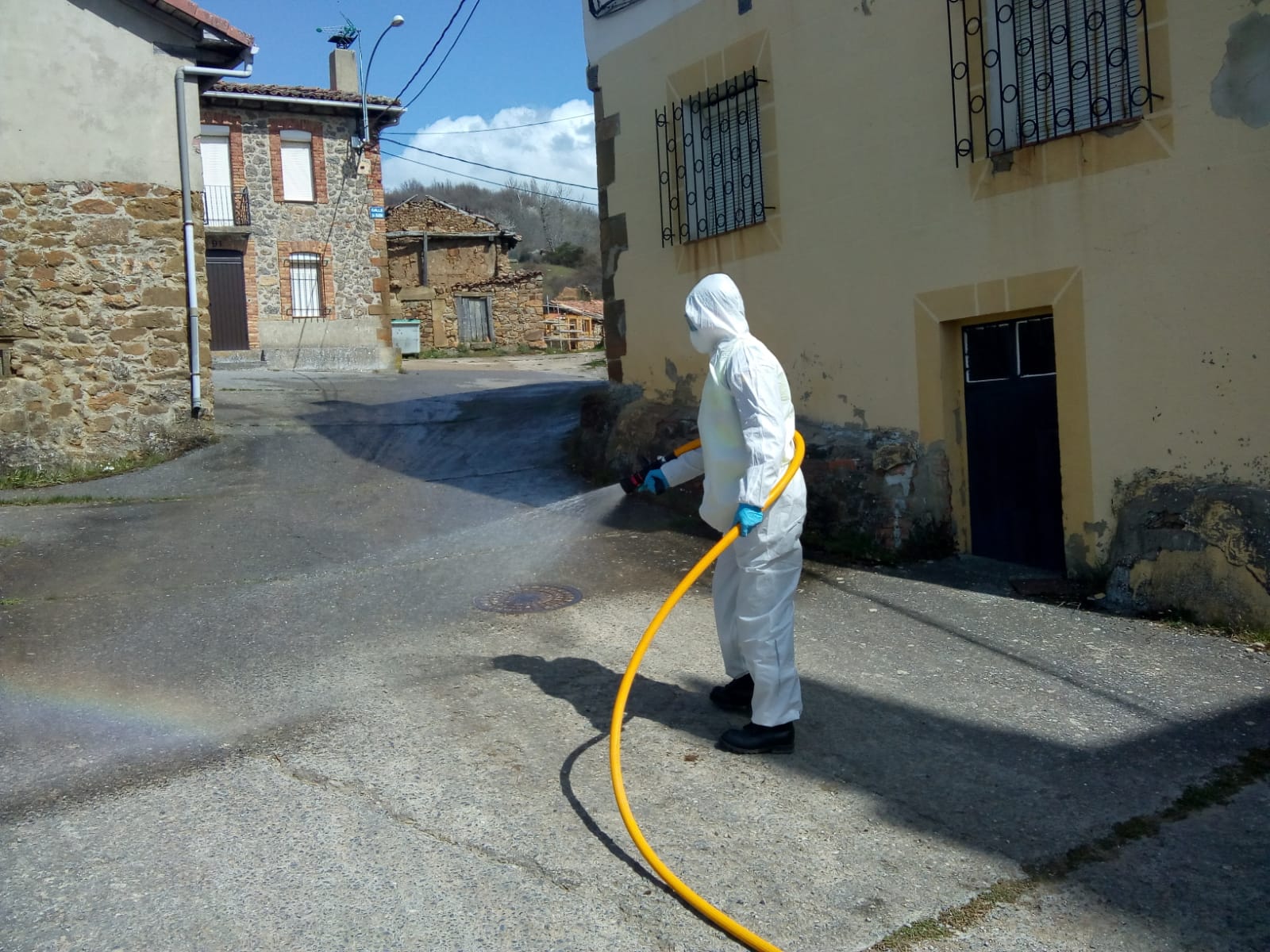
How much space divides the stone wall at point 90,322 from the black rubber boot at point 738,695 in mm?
8211

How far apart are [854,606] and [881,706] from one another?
1.62m

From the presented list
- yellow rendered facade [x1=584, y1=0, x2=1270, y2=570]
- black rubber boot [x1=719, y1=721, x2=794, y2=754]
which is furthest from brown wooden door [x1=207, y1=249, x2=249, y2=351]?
black rubber boot [x1=719, y1=721, x2=794, y2=754]

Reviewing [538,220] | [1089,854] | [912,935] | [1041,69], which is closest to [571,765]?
[912,935]

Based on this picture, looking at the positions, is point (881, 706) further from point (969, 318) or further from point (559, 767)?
point (969, 318)

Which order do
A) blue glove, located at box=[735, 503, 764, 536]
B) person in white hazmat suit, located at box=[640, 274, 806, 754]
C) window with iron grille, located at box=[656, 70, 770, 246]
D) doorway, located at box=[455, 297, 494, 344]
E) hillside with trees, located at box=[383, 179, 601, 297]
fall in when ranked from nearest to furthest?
blue glove, located at box=[735, 503, 764, 536]
person in white hazmat suit, located at box=[640, 274, 806, 754]
window with iron grille, located at box=[656, 70, 770, 246]
doorway, located at box=[455, 297, 494, 344]
hillside with trees, located at box=[383, 179, 601, 297]

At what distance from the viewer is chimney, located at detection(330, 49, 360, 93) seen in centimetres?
3123

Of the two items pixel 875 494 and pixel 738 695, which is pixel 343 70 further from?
pixel 738 695

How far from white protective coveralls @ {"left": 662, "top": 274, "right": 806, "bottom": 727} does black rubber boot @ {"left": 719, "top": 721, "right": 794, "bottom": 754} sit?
4 centimetres

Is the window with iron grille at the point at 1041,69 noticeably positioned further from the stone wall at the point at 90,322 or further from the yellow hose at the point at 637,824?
the stone wall at the point at 90,322

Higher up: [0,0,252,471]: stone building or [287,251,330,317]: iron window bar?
[287,251,330,317]: iron window bar

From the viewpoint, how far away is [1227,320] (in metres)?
5.71

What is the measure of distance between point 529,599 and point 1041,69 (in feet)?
14.4

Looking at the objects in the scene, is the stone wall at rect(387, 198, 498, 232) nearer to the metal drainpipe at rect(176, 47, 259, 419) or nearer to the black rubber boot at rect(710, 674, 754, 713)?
the metal drainpipe at rect(176, 47, 259, 419)

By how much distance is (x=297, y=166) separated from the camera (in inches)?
1137
